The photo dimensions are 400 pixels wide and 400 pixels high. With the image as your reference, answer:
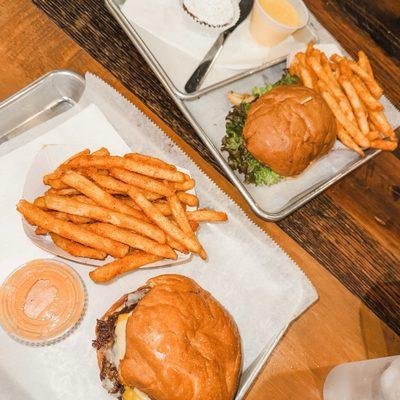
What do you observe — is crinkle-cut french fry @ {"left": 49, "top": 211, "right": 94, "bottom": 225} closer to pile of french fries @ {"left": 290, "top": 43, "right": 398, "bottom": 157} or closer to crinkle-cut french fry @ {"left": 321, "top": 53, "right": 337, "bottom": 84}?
pile of french fries @ {"left": 290, "top": 43, "right": 398, "bottom": 157}

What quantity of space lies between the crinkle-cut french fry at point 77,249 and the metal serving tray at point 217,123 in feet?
3.12

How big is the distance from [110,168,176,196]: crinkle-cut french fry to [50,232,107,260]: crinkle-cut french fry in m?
0.40

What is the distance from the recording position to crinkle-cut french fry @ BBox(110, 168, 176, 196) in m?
2.58

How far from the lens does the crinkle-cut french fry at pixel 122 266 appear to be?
8.16 ft

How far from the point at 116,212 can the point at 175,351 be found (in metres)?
0.78

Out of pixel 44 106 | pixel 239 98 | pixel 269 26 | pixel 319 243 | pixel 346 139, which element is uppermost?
pixel 44 106

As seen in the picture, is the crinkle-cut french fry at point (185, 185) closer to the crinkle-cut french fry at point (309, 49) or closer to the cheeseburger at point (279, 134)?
the cheeseburger at point (279, 134)

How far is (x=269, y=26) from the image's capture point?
324cm

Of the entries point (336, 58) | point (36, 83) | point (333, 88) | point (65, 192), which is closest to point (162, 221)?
point (65, 192)

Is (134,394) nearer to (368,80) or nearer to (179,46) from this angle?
(179,46)

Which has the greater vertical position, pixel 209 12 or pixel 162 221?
pixel 209 12

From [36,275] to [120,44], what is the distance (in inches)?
61.4

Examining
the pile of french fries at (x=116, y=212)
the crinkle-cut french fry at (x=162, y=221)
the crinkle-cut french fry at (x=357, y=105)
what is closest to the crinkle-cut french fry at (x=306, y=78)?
the crinkle-cut french fry at (x=357, y=105)

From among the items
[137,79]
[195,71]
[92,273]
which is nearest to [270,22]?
[195,71]
